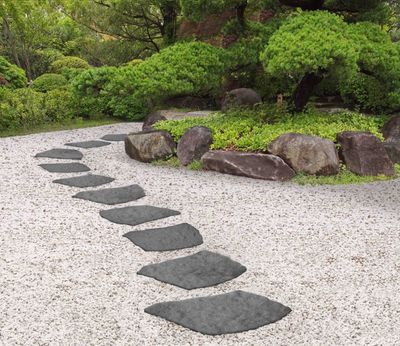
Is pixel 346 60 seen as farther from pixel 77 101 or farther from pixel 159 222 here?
pixel 77 101

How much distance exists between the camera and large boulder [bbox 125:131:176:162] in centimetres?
698

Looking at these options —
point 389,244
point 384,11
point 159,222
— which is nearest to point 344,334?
point 389,244

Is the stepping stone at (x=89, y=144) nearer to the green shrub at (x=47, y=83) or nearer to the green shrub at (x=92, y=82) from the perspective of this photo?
the green shrub at (x=92, y=82)

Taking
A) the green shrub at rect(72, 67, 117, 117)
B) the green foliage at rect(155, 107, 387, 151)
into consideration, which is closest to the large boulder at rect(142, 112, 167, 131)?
the green shrub at rect(72, 67, 117, 117)

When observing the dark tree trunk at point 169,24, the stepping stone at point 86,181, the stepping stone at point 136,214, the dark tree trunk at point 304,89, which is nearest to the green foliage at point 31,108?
the dark tree trunk at point 169,24

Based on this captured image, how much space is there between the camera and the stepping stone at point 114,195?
5121 mm

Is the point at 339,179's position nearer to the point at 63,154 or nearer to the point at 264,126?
the point at 264,126

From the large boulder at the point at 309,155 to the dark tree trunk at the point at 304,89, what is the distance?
1329 millimetres

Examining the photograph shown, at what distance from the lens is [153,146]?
6996 mm

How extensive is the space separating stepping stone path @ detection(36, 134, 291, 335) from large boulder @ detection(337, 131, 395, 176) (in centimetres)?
255

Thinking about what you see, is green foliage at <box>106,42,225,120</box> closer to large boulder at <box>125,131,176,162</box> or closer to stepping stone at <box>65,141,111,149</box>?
large boulder at <box>125,131,176,162</box>

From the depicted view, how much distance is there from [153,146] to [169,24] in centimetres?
575

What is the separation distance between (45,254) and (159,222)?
1.09m

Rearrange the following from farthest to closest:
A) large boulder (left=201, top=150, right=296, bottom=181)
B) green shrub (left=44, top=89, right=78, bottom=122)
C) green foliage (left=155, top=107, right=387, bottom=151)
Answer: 1. green shrub (left=44, top=89, right=78, bottom=122)
2. green foliage (left=155, top=107, right=387, bottom=151)
3. large boulder (left=201, top=150, right=296, bottom=181)
